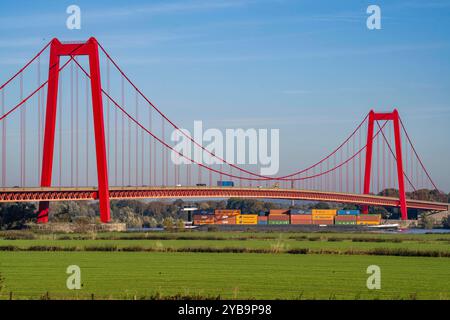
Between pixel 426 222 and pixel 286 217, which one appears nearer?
pixel 426 222

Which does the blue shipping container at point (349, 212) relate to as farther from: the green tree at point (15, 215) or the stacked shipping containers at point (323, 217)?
the green tree at point (15, 215)

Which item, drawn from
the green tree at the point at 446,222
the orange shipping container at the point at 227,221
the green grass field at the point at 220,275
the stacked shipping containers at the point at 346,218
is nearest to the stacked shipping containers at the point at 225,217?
the orange shipping container at the point at 227,221

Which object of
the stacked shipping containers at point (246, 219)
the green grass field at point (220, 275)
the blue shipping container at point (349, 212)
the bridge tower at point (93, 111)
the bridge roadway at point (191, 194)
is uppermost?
the bridge tower at point (93, 111)

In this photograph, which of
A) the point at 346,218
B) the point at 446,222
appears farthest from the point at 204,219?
the point at 446,222

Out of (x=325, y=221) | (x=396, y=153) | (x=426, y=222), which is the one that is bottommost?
(x=426, y=222)

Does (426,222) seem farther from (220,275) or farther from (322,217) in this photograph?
(220,275)

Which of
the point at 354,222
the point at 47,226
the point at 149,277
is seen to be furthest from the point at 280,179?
the point at 149,277

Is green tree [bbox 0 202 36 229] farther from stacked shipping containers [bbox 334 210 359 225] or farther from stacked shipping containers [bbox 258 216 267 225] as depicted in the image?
stacked shipping containers [bbox 334 210 359 225]

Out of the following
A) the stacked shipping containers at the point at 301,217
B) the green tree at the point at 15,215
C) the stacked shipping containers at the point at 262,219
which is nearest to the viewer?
the green tree at the point at 15,215
